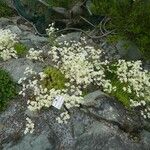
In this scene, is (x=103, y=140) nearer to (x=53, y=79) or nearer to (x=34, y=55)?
(x=53, y=79)

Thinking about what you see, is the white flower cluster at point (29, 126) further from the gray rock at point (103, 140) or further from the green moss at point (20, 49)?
the green moss at point (20, 49)

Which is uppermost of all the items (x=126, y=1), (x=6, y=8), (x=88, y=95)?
(x=126, y=1)

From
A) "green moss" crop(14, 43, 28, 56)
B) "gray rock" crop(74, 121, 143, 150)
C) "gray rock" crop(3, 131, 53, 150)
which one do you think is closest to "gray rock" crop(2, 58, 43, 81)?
"green moss" crop(14, 43, 28, 56)

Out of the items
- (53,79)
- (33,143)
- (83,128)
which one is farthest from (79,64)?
(33,143)

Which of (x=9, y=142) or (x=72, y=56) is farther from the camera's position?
(x=72, y=56)

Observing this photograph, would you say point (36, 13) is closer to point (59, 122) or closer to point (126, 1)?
point (126, 1)

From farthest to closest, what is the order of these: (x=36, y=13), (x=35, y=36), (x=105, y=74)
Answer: (x=36, y=13)
(x=35, y=36)
(x=105, y=74)

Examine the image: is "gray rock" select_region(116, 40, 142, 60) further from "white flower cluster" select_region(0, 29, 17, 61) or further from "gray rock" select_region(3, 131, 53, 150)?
"gray rock" select_region(3, 131, 53, 150)

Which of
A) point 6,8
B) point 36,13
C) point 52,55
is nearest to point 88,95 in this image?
point 52,55
